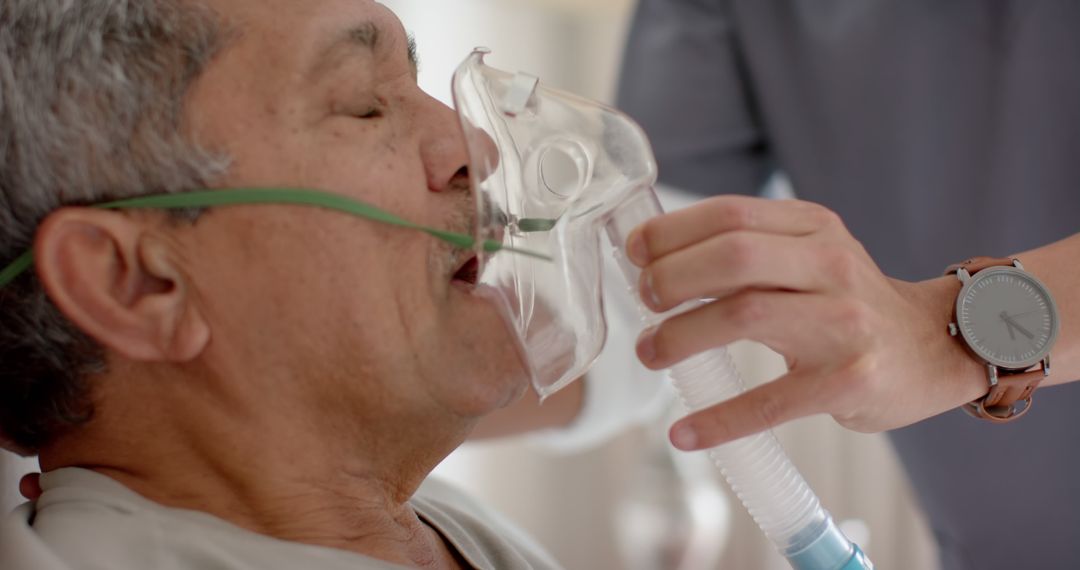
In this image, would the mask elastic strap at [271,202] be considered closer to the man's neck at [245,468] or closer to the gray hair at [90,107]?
the gray hair at [90,107]

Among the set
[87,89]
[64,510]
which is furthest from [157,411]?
[87,89]

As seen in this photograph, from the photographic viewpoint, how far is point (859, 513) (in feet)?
9.62

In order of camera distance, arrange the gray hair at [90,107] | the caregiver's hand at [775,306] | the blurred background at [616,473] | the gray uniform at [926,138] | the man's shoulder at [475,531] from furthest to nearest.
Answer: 1. the blurred background at [616,473]
2. the gray uniform at [926,138]
3. the man's shoulder at [475,531]
4. the gray hair at [90,107]
5. the caregiver's hand at [775,306]

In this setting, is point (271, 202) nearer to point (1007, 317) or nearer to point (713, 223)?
point (713, 223)

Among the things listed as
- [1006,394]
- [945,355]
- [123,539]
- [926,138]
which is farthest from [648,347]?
[926,138]

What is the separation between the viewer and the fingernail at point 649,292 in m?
0.95

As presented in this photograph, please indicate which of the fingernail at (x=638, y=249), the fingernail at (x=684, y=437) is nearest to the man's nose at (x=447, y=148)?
the fingernail at (x=638, y=249)

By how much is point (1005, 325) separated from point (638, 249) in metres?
0.42

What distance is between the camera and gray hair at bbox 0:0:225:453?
3.46ft

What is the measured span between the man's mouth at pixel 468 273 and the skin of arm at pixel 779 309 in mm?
234

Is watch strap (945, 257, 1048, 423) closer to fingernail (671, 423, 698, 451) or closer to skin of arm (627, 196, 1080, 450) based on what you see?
skin of arm (627, 196, 1080, 450)

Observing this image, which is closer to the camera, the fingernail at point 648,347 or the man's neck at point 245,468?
the fingernail at point 648,347

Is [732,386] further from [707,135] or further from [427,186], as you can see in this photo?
[707,135]

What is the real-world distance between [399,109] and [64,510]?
0.52 meters
